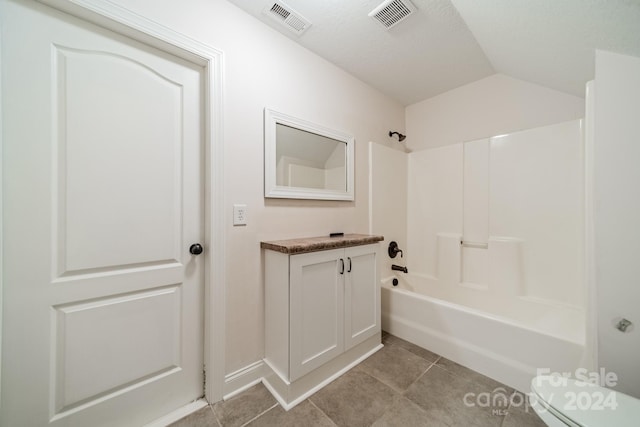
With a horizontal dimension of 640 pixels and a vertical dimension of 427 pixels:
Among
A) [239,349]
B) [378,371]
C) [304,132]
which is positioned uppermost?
[304,132]

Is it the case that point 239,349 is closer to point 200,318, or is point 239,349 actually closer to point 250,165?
point 200,318

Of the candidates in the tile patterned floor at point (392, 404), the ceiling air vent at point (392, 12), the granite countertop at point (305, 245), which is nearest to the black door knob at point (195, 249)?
the granite countertop at point (305, 245)

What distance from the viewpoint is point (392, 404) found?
47.7 inches

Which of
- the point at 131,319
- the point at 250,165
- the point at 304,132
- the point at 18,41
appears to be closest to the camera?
the point at 18,41

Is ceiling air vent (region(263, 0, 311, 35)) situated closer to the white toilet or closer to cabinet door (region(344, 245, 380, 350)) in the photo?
cabinet door (region(344, 245, 380, 350))

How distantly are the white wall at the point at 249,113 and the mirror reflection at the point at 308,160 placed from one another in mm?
139

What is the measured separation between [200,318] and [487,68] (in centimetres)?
296

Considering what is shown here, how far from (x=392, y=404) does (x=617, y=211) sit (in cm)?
144

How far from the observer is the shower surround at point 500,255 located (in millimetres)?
1398

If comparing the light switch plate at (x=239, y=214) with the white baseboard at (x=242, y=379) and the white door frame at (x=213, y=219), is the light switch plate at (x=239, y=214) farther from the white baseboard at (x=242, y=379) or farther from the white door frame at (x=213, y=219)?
the white baseboard at (x=242, y=379)

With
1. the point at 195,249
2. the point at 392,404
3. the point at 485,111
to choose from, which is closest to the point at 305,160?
the point at 195,249

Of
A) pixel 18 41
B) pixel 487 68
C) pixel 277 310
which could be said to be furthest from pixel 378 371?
pixel 487 68

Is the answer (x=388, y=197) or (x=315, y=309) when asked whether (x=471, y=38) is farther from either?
(x=315, y=309)

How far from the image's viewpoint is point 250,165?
137cm
